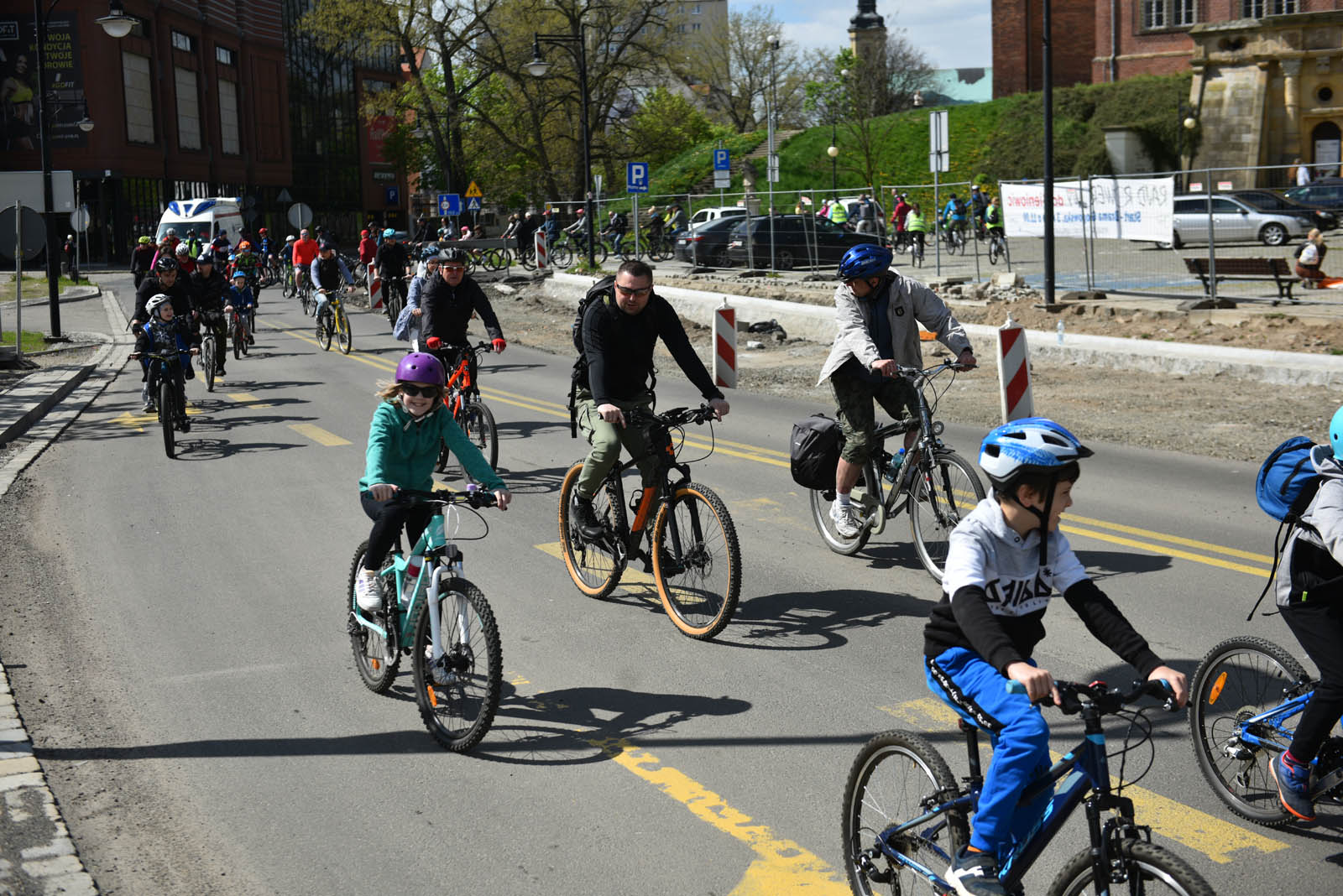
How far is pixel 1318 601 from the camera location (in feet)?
14.2

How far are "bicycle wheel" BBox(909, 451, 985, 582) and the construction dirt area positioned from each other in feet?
11.2

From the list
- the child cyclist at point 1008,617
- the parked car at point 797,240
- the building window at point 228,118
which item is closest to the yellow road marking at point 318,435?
the child cyclist at point 1008,617

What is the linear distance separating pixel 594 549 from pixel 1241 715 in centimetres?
405

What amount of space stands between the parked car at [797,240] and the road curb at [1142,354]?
806 centimetres

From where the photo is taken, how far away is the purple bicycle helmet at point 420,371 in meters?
5.95

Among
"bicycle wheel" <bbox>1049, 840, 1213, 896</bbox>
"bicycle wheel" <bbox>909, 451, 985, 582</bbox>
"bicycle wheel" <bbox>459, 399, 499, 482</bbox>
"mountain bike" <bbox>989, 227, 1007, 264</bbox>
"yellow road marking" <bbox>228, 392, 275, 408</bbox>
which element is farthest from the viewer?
"mountain bike" <bbox>989, 227, 1007, 264</bbox>

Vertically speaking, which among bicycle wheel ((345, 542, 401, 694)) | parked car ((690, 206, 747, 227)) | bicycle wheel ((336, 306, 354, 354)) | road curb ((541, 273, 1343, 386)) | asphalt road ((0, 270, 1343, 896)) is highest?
parked car ((690, 206, 747, 227))

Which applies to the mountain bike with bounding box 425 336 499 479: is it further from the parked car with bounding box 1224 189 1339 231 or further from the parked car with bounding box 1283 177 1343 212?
the parked car with bounding box 1283 177 1343 212

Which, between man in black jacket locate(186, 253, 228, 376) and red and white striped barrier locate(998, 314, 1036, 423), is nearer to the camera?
red and white striped barrier locate(998, 314, 1036, 423)

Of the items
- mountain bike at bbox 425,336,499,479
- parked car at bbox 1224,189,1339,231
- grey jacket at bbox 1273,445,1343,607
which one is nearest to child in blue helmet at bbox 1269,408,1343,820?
grey jacket at bbox 1273,445,1343,607

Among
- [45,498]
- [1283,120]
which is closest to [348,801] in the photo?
[45,498]

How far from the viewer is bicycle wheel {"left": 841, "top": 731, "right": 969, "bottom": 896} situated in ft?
12.0

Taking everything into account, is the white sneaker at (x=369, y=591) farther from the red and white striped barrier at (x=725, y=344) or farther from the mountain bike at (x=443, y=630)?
the red and white striped barrier at (x=725, y=344)

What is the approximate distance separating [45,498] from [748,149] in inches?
2829
